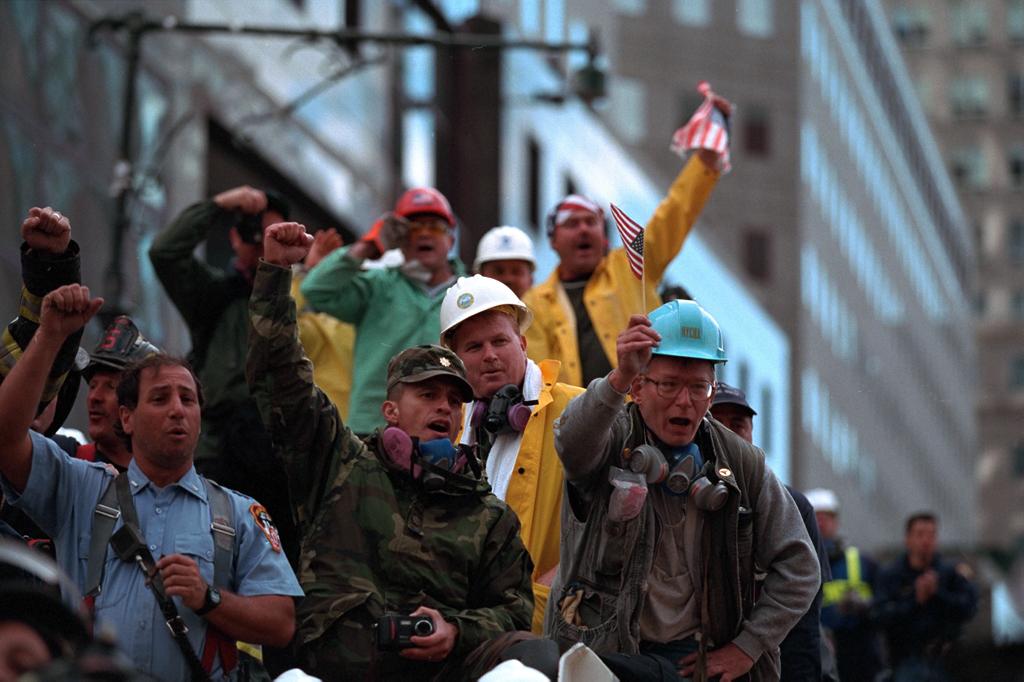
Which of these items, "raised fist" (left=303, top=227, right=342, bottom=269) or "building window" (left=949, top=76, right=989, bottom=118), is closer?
"raised fist" (left=303, top=227, right=342, bottom=269)

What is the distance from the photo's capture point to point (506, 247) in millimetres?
11641

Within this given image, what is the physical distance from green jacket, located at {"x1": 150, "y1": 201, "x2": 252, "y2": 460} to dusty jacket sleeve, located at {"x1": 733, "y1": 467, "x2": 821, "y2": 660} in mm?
3144

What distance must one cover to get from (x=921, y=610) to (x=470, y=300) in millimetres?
7160

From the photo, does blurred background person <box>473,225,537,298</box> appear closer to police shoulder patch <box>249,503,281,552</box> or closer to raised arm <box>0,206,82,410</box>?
police shoulder patch <box>249,503,281,552</box>

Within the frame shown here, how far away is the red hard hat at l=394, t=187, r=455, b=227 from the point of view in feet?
36.4

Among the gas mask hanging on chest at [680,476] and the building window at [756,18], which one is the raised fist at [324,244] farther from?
the building window at [756,18]

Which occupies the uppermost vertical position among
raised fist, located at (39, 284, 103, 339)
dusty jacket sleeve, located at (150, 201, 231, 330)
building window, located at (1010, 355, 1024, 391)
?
dusty jacket sleeve, located at (150, 201, 231, 330)

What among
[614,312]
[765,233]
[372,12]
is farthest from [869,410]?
[614,312]

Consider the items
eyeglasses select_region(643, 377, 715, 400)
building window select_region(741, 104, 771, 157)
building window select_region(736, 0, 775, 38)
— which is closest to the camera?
eyeglasses select_region(643, 377, 715, 400)

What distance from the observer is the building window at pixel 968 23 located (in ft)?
440

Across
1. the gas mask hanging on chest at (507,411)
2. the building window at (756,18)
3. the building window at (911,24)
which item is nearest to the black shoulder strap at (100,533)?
the gas mask hanging on chest at (507,411)

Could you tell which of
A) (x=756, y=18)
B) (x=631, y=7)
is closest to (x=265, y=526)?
(x=631, y=7)

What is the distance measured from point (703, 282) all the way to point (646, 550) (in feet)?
126

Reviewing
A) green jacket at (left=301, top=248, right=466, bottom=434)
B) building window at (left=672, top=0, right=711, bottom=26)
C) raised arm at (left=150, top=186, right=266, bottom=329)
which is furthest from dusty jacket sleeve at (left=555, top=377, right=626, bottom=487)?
building window at (left=672, top=0, right=711, bottom=26)
